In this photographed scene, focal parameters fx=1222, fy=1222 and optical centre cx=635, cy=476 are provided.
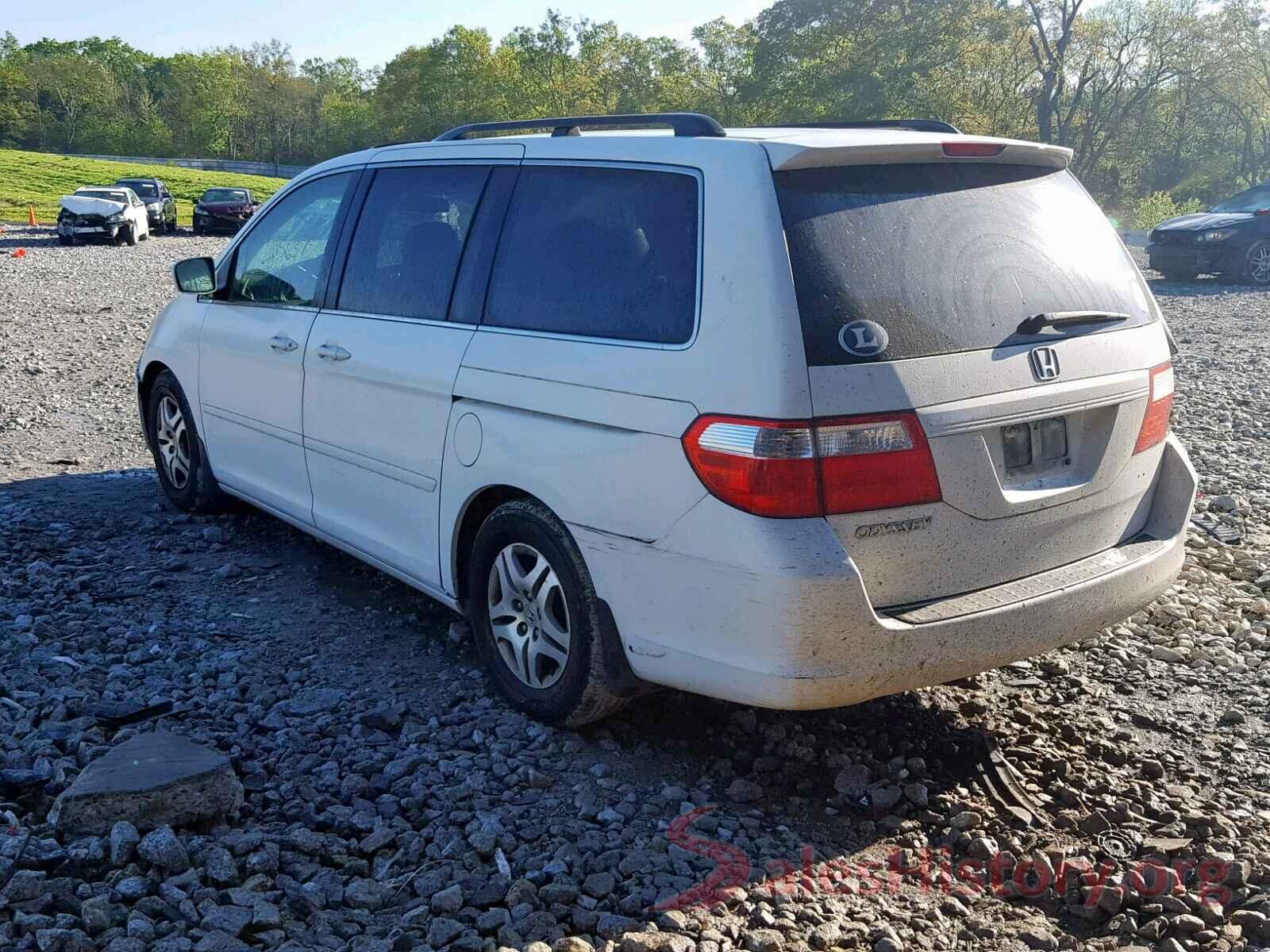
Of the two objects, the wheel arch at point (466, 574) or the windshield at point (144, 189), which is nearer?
the wheel arch at point (466, 574)

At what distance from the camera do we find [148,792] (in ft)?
11.5

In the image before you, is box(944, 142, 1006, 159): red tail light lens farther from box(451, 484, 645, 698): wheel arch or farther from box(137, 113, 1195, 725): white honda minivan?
box(451, 484, 645, 698): wheel arch

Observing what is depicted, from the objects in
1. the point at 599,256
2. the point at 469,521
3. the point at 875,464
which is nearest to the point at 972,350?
the point at 875,464

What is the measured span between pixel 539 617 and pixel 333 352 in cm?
159

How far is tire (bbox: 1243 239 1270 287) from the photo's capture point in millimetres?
20797

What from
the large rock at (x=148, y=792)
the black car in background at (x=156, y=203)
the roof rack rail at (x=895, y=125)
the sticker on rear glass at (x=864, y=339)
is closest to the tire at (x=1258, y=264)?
the roof rack rail at (x=895, y=125)

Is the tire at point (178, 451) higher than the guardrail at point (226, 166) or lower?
lower

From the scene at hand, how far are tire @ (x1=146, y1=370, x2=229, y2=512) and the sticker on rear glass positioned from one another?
4.09 metres

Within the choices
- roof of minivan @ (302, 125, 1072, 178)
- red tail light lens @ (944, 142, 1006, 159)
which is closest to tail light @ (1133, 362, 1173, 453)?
roof of minivan @ (302, 125, 1072, 178)

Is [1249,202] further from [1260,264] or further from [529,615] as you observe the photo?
[529,615]

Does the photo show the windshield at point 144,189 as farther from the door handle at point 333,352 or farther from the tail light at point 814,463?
the tail light at point 814,463

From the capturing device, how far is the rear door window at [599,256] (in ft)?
12.1

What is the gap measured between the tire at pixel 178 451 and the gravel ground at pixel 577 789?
1.74ft

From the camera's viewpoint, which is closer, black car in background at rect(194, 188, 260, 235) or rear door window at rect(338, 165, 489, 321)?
rear door window at rect(338, 165, 489, 321)
